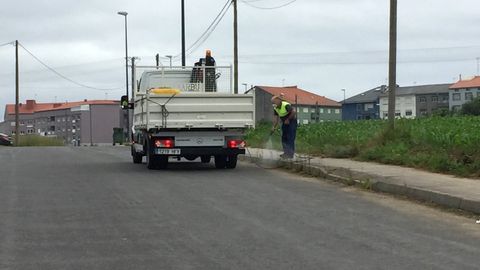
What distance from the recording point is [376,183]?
1152 centimetres

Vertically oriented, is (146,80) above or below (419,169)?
above

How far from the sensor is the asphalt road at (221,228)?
6.07m

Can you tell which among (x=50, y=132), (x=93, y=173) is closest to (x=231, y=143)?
(x=93, y=173)

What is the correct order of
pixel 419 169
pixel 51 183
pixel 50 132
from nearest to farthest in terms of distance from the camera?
pixel 51 183, pixel 419 169, pixel 50 132

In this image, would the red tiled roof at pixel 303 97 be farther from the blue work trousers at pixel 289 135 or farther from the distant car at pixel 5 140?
the blue work trousers at pixel 289 135

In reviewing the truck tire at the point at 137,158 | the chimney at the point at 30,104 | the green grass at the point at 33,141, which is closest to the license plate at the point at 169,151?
the truck tire at the point at 137,158

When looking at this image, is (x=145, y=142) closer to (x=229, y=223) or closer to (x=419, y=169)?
(x=419, y=169)

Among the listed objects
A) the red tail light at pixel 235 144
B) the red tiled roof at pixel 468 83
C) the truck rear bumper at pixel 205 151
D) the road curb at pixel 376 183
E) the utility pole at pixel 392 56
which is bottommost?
the road curb at pixel 376 183

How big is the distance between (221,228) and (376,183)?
4.73 meters

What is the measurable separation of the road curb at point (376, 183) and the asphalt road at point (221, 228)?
1.04 ft

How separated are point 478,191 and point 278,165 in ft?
23.7

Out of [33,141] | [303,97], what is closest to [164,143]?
[33,141]

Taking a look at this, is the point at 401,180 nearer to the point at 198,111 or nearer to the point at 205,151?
the point at 205,151

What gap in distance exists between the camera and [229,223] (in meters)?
8.02
